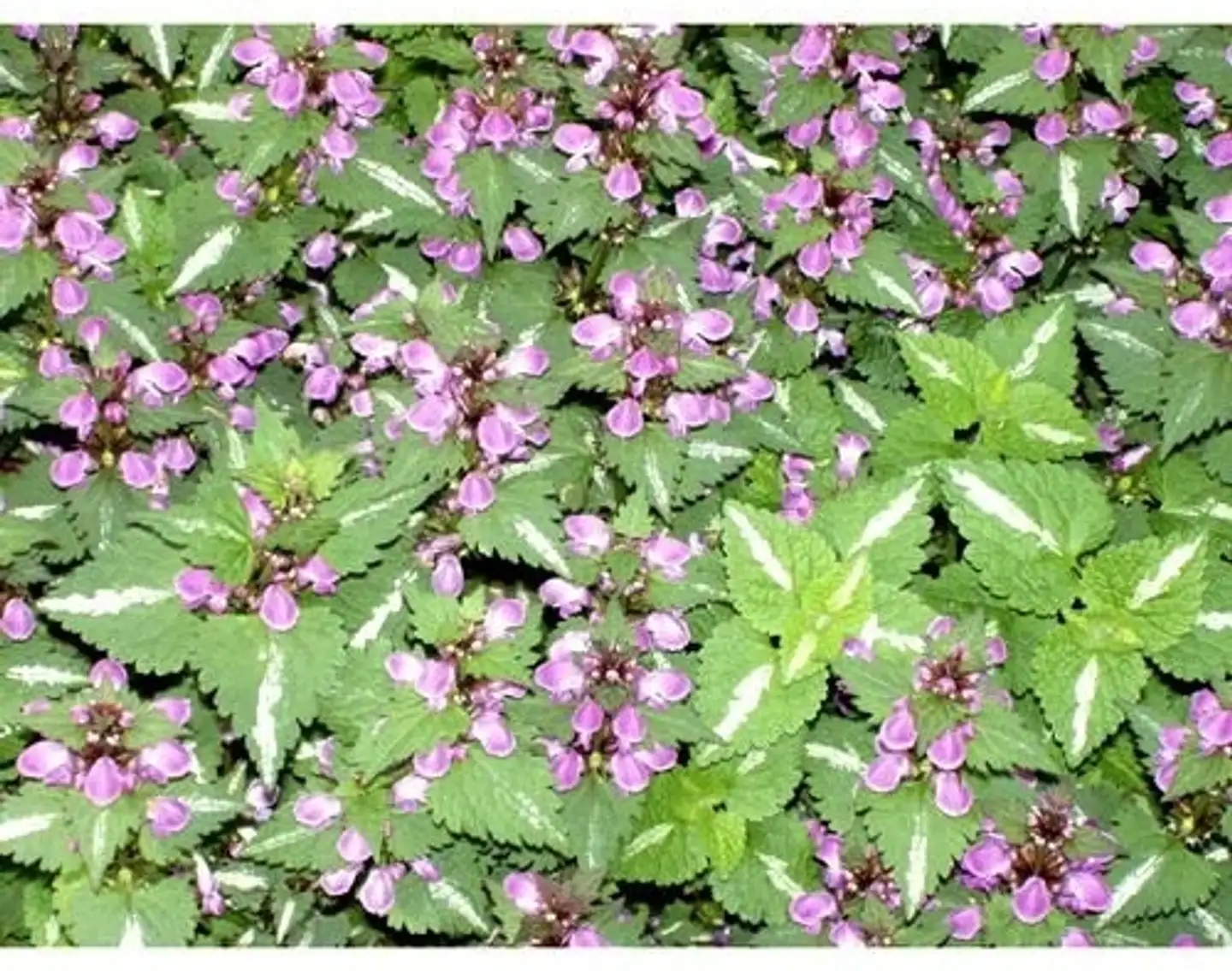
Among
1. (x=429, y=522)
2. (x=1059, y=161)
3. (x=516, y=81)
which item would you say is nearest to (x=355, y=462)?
(x=429, y=522)

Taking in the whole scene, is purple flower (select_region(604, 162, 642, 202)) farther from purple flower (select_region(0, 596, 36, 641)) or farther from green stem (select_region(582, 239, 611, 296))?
purple flower (select_region(0, 596, 36, 641))

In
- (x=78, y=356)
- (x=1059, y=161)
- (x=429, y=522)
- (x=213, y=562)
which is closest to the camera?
(x=213, y=562)

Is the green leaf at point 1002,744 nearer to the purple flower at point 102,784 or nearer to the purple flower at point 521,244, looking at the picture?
the purple flower at point 521,244

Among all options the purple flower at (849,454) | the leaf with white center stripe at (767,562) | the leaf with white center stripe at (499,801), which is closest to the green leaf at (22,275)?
the leaf with white center stripe at (499,801)

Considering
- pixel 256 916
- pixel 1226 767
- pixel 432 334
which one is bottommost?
pixel 256 916

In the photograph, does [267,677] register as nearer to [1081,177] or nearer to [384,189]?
[384,189]
